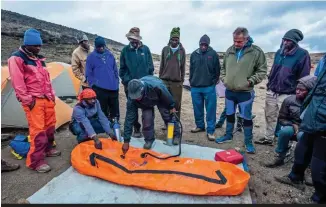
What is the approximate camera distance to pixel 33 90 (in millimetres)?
3502

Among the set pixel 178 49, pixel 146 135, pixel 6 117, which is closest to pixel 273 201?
pixel 146 135

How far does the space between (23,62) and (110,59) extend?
155 cm

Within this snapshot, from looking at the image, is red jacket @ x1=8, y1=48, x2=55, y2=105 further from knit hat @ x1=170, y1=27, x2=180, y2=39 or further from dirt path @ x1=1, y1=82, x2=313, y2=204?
knit hat @ x1=170, y1=27, x2=180, y2=39

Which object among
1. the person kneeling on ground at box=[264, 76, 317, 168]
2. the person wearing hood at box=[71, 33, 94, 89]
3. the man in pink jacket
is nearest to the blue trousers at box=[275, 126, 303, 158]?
the person kneeling on ground at box=[264, 76, 317, 168]

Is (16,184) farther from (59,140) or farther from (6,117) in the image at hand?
(6,117)

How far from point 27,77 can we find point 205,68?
2.84 meters

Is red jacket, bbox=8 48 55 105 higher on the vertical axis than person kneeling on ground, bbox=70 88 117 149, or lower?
higher

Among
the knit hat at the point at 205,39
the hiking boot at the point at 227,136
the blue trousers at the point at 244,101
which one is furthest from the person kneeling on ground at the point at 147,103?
the knit hat at the point at 205,39

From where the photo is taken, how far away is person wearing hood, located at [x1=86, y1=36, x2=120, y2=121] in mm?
4547

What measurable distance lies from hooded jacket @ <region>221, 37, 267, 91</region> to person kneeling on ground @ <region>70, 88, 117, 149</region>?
2074 mm

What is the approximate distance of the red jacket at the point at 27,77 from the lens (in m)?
3.34

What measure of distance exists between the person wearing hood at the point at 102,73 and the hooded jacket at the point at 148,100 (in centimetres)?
86

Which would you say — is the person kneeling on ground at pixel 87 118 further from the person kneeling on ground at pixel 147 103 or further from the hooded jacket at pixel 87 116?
the person kneeling on ground at pixel 147 103

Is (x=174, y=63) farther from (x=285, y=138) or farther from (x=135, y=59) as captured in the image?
(x=285, y=138)
